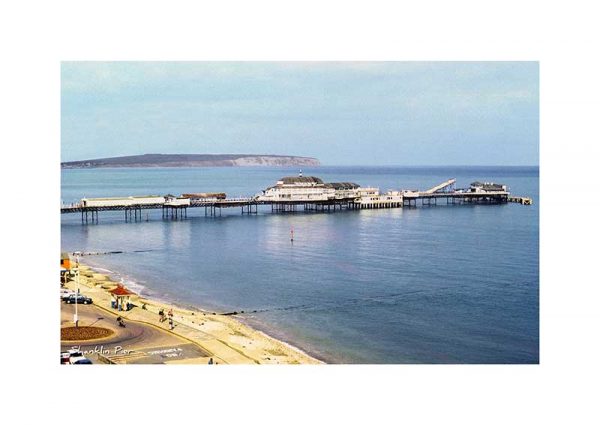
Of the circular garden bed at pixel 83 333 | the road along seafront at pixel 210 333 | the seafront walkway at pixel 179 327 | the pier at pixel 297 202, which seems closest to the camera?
the seafront walkway at pixel 179 327

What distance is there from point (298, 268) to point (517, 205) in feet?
119

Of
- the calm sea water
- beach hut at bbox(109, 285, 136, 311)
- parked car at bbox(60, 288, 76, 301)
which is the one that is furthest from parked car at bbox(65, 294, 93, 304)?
the calm sea water

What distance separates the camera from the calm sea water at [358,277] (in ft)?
60.6

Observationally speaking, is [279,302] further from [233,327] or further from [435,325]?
[435,325]

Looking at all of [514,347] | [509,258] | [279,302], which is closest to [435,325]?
[514,347]

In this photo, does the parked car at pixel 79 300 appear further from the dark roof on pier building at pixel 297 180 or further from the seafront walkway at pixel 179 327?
the dark roof on pier building at pixel 297 180

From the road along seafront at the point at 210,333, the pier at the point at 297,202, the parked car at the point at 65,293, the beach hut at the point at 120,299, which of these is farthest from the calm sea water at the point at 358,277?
the parked car at the point at 65,293

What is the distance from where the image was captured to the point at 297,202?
56125 millimetres

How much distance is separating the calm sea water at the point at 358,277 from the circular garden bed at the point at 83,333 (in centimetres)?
460

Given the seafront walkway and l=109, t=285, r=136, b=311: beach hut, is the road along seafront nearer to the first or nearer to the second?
the seafront walkway

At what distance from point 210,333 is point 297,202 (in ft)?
126

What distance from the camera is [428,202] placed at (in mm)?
64250

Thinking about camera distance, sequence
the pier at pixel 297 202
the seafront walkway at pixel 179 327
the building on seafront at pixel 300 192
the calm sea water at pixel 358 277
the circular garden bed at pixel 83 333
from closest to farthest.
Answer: the seafront walkway at pixel 179 327 → the circular garden bed at pixel 83 333 → the calm sea water at pixel 358 277 → the pier at pixel 297 202 → the building on seafront at pixel 300 192

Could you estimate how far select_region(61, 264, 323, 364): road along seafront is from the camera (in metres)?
15.9
